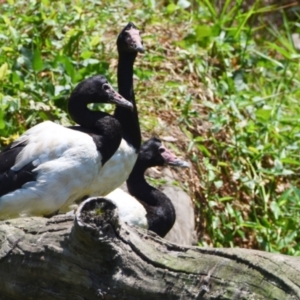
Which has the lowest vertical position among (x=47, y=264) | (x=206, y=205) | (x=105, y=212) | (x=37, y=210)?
(x=206, y=205)

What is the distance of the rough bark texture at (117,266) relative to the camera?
3.16m

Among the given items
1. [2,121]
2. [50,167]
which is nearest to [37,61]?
[2,121]

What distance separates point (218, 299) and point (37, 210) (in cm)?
192

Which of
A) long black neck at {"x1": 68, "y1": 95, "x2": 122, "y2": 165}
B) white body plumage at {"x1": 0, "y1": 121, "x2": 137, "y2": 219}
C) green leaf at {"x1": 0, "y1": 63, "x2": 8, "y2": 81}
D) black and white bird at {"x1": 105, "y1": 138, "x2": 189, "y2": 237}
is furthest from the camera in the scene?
green leaf at {"x1": 0, "y1": 63, "x2": 8, "y2": 81}

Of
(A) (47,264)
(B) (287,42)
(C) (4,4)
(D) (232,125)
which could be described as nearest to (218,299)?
(A) (47,264)

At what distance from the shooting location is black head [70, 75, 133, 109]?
17.7 feet

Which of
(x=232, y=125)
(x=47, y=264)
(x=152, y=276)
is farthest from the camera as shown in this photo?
(x=232, y=125)

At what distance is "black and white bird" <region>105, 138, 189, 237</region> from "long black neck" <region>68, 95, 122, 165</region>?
1.42ft

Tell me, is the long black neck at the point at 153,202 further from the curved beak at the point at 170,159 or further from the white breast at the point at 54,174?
the white breast at the point at 54,174

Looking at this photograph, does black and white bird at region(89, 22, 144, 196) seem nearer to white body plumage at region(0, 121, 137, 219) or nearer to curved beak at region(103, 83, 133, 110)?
curved beak at region(103, 83, 133, 110)

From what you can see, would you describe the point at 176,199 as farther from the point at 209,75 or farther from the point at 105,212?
the point at 105,212

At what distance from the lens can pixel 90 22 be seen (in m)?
7.38

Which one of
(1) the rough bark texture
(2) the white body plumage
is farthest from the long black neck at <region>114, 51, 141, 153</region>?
(1) the rough bark texture

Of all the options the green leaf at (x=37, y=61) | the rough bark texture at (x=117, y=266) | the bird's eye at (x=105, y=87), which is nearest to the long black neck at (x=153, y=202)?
the bird's eye at (x=105, y=87)
